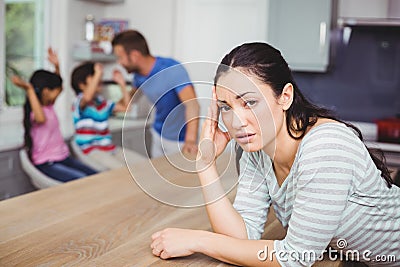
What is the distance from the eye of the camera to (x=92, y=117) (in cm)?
347

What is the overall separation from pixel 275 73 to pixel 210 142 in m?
0.26

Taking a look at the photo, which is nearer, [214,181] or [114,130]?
[214,181]

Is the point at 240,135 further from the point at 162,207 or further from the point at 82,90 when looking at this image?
the point at 82,90

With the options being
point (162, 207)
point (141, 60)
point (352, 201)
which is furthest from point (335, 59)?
point (352, 201)

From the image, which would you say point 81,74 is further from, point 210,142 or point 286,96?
point 286,96

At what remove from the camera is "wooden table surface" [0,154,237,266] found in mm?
1278

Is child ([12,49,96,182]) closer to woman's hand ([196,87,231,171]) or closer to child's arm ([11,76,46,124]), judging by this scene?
child's arm ([11,76,46,124])

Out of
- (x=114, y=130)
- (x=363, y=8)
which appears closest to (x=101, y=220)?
(x=114, y=130)

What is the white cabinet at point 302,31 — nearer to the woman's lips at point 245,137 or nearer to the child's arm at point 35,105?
the child's arm at point 35,105

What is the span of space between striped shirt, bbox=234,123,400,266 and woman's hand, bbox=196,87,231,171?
0.10 m

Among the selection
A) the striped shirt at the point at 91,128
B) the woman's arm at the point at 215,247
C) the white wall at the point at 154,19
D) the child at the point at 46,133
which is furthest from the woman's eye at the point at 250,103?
the white wall at the point at 154,19

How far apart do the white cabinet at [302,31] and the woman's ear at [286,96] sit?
2833 mm

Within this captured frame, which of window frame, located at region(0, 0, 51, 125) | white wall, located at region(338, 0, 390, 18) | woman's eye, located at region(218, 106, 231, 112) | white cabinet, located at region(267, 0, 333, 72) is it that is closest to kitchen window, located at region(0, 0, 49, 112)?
window frame, located at region(0, 0, 51, 125)

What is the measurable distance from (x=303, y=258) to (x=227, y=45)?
309cm
